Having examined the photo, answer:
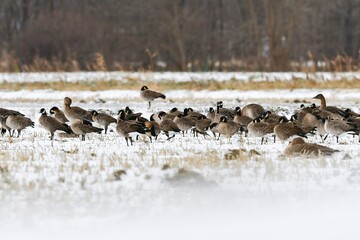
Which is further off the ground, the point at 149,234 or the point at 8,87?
the point at 8,87

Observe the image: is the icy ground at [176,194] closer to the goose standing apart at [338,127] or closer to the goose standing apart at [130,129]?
the goose standing apart at [130,129]

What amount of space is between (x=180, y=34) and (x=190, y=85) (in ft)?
72.0

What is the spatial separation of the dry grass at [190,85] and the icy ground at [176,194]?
15.7 m

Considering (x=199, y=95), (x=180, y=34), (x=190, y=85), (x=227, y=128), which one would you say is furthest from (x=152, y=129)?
(x=180, y=34)

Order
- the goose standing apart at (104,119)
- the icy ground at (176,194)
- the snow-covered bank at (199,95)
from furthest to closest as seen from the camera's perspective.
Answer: the snow-covered bank at (199,95) → the goose standing apart at (104,119) → the icy ground at (176,194)

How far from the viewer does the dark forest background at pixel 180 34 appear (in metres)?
47.4

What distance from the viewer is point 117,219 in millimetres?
7586

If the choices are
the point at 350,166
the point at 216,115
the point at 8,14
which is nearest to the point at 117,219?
the point at 350,166

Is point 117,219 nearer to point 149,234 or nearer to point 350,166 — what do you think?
point 149,234

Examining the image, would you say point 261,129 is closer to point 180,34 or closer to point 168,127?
point 168,127

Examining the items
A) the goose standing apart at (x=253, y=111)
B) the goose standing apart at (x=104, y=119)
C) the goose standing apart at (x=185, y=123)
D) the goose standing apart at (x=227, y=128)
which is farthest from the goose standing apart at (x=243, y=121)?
the goose standing apart at (x=104, y=119)

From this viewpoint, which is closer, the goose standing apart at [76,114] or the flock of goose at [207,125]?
the flock of goose at [207,125]

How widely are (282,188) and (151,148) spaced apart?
378 centimetres

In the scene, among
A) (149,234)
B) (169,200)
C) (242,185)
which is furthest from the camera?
(242,185)
